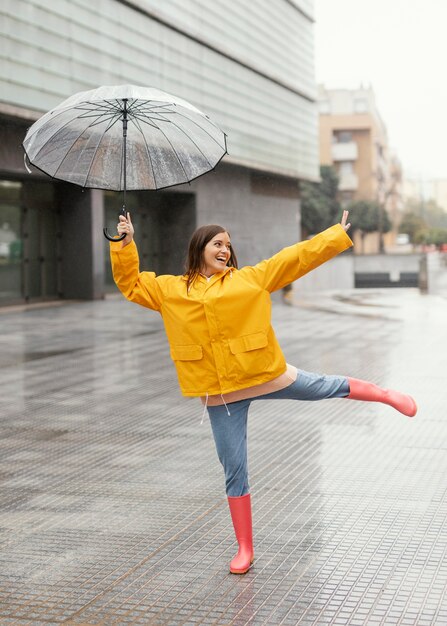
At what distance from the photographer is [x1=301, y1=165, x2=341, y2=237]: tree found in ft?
231

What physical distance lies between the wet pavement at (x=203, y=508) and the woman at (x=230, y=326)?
0.42m

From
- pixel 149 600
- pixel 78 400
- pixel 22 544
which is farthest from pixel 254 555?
pixel 78 400

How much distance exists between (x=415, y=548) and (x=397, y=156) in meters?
136

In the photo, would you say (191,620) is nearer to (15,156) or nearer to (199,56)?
(15,156)

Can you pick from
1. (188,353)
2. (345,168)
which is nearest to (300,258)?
(188,353)

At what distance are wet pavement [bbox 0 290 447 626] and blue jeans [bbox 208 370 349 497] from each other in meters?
0.45

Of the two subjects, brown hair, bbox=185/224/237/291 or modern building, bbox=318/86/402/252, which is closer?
brown hair, bbox=185/224/237/291

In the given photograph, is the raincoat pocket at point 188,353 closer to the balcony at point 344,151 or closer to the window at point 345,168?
the balcony at point 344,151

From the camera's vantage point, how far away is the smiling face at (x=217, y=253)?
432 cm

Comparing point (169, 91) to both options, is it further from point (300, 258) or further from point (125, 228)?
point (300, 258)

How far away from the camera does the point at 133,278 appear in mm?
4395

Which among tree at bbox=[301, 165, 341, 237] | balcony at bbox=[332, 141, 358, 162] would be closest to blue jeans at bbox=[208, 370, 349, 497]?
tree at bbox=[301, 165, 341, 237]

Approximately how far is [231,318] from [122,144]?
1.28 metres

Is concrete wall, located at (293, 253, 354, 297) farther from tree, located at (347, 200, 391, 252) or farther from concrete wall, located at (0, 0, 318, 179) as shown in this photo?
tree, located at (347, 200, 391, 252)
